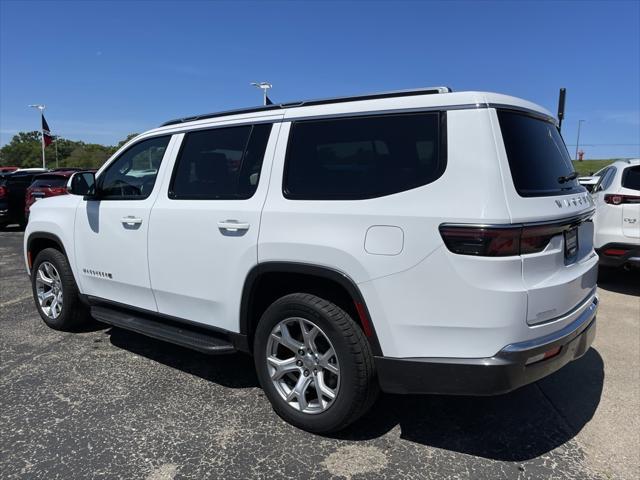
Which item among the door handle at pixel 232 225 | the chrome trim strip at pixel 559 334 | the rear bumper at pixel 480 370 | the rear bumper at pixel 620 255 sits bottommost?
the rear bumper at pixel 620 255

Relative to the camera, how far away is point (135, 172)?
165 inches

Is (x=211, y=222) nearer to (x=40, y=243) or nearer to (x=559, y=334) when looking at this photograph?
(x=559, y=334)

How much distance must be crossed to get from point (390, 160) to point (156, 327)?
2230mm

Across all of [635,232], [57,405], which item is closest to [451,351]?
[57,405]

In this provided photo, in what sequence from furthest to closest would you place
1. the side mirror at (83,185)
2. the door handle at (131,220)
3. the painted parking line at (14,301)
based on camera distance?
the painted parking line at (14,301) < the side mirror at (83,185) < the door handle at (131,220)

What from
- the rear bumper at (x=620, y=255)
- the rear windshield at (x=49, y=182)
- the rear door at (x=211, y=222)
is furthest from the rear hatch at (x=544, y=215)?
the rear windshield at (x=49, y=182)

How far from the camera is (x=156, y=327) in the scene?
3.81 meters

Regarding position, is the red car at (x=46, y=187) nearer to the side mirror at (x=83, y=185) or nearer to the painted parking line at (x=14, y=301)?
the painted parking line at (x=14, y=301)

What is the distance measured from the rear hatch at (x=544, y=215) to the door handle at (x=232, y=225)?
1.56 metres

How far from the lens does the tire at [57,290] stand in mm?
4648

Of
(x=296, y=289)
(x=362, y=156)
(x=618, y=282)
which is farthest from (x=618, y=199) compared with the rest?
(x=296, y=289)

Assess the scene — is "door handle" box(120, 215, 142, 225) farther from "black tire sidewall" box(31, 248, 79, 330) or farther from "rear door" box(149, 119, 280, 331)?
"black tire sidewall" box(31, 248, 79, 330)

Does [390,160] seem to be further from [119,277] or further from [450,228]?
[119,277]

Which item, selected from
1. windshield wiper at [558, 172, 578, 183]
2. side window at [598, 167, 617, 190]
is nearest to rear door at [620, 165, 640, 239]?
side window at [598, 167, 617, 190]
